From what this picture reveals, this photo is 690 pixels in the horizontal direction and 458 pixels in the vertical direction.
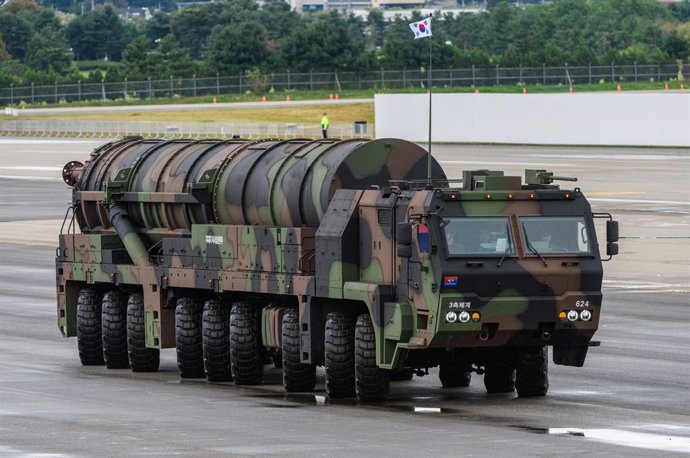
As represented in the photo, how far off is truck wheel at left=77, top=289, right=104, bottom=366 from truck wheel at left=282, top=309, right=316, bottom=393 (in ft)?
16.7

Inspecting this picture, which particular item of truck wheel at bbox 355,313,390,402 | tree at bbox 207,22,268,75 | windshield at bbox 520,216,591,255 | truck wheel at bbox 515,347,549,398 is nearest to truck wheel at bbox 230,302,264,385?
truck wheel at bbox 355,313,390,402

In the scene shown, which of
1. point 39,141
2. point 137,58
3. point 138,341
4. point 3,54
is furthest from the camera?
point 3,54

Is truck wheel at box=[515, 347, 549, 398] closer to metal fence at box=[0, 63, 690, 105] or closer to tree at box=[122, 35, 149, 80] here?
metal fence at box=[0, 63, 690, 105]

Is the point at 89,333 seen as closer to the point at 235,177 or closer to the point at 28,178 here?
the point at 235,177

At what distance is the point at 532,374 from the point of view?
2081cm

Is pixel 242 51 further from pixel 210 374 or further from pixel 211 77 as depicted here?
pixel 210 374

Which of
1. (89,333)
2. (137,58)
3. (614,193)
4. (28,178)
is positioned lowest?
(28,178)

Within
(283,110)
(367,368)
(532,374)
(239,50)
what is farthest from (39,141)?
(367,368)

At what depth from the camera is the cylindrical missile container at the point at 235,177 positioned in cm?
2159

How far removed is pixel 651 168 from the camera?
241 ft

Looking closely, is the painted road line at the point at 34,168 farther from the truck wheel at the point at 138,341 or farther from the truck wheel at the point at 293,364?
the truck wheel at the point at 293,364

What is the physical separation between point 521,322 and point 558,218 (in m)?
1.38

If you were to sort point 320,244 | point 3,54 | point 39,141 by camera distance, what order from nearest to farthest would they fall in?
point 320,244
point 39,141
point 3,54

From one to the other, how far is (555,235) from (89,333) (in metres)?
8.94
